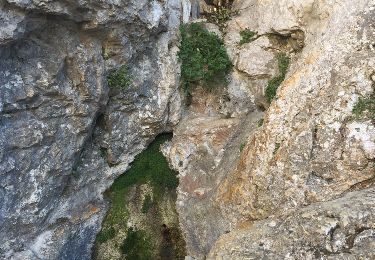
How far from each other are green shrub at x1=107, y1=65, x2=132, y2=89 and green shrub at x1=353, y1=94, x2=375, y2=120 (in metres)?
4.98

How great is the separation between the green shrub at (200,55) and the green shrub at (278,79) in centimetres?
125

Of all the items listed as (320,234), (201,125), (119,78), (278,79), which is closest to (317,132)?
(320,234)

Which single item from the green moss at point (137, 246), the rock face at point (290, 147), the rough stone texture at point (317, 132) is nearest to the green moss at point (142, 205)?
the green moss at point (137, 246)

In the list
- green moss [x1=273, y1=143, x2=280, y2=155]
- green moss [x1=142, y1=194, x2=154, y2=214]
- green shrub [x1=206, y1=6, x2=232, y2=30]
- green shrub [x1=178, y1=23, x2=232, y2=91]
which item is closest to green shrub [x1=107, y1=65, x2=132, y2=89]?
green shrub [x1=178, y1=23, x2=232, y2=91]

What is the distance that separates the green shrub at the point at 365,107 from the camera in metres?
7.10

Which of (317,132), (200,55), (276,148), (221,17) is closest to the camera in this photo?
(317,132)

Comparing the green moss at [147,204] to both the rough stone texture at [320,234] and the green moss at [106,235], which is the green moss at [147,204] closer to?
the green moss at [106,235]

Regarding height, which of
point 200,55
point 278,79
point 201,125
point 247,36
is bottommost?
point 201,125

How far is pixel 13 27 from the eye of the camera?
6719mm

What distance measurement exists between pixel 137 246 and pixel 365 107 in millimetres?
5970

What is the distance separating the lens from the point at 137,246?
9.62 metres

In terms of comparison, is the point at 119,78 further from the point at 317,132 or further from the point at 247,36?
the point at 317,132

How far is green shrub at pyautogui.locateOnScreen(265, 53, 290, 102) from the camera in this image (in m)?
9.61

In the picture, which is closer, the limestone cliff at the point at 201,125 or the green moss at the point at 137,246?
the limestone cliff at the point at 201,125
